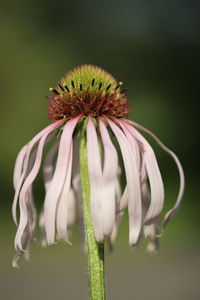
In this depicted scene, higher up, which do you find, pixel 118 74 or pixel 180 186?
pixel 118 74

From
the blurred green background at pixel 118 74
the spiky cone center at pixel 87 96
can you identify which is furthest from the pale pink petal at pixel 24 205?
the blurred green background at pixel 118 74

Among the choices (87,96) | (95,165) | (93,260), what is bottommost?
(93,260)

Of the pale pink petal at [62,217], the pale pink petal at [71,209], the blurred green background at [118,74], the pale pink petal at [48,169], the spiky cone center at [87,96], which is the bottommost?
the pale pink petal at [62,217]

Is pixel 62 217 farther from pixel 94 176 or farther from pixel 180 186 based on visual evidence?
pixel 180 186

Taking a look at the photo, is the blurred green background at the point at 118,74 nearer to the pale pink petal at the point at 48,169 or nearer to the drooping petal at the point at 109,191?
the pale pink petal at the point at 48,169

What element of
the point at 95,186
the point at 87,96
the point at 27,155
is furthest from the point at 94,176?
the point at 87,96

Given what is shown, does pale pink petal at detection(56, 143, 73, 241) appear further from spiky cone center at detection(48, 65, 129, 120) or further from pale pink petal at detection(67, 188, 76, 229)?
pale pink petal at detection(67, 188, 76, 229)

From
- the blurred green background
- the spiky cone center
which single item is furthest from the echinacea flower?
the blurred green background
